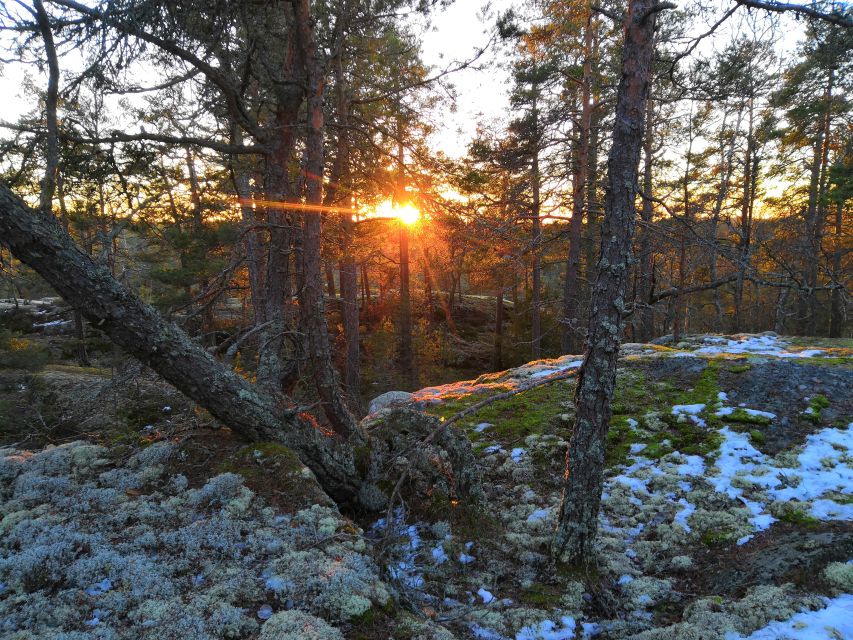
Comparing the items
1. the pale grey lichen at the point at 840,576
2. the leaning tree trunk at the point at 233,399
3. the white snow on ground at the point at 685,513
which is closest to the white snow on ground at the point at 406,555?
the leaning tree trunk at the point at 233,399

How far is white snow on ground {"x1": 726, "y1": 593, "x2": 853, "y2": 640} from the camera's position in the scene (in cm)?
243

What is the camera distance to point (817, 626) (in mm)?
2494

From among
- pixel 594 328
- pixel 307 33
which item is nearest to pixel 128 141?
pixel 307 33

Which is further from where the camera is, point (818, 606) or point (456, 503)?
point (456, 503)

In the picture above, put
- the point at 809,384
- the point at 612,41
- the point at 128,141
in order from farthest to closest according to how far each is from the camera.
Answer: the point at 612,41
the point at 809,384
the point at 128,141

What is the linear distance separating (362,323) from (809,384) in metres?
19.2

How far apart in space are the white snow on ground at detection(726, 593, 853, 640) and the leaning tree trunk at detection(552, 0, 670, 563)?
124cm

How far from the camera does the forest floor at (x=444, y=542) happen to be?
240 centimetres

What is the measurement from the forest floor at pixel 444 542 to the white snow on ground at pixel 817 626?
0.01m

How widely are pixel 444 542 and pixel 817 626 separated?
2666 mm

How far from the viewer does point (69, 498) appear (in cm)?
319

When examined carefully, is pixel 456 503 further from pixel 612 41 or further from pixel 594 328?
pixel 612 41

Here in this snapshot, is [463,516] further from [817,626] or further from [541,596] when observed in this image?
[817,626]

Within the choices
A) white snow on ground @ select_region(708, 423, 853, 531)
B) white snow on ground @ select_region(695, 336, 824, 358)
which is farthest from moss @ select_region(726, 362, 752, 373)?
white snow on ground @ select_region(695, 336, 824, 358)
